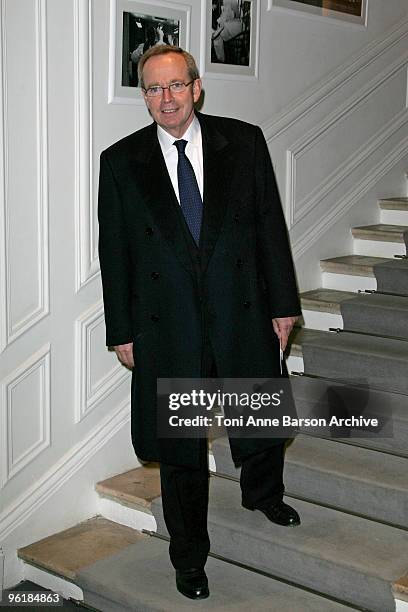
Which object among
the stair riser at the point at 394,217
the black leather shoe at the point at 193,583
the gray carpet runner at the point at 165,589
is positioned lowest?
the gray carpet runner at the point at 165,589

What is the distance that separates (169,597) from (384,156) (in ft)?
10.3

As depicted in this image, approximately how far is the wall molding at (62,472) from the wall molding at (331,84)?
163 cm

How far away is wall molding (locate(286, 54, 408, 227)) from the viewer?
4.59 meters

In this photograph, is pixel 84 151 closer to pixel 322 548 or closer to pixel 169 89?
pixel 169 89

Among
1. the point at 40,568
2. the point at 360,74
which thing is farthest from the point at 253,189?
the point at 360,74

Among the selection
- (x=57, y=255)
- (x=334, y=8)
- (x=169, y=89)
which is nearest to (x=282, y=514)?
(x=57, y=255)

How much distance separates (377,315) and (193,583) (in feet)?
5.84

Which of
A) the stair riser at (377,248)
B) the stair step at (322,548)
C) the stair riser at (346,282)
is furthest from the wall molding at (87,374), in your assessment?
the stair riser at (377,248)

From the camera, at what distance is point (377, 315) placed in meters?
4.24

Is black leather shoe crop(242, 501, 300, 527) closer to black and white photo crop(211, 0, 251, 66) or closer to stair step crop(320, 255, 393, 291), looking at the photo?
stair step crop(320, 255, 393, 291)

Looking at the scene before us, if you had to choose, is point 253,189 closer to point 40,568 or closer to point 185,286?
point 185,286

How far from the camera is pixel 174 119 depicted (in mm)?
2770

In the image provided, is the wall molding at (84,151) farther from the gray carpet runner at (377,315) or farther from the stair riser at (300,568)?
the gray carpet runner at (377,315)

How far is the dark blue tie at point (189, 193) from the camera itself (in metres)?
2.87
